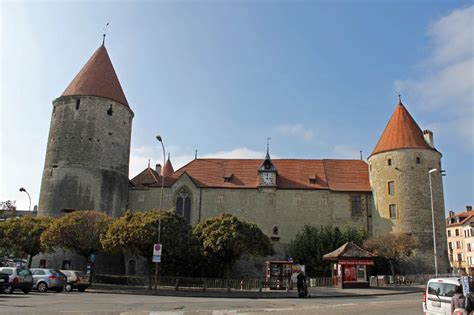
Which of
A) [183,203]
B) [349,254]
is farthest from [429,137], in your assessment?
[183,203]

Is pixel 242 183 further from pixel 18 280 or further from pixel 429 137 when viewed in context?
pixel 18 280

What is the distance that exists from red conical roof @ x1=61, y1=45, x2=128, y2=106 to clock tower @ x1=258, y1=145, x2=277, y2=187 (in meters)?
16.8

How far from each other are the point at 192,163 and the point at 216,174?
11.8ft

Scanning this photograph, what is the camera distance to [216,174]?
1881 inches

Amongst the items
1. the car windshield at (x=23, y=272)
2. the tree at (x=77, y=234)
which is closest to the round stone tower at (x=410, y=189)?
the tree at (x=77, y=234)

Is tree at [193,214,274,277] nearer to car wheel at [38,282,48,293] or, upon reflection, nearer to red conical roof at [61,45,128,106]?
car wheel at [38,282,48,293]

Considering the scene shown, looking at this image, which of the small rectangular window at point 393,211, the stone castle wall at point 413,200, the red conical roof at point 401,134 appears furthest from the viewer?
the red conical roof at point 401,134

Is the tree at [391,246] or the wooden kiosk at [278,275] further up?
the tree at [391,246]

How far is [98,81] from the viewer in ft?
150

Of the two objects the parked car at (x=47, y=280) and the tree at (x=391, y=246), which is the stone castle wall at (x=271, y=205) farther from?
the parked car at (x=47, y=280)

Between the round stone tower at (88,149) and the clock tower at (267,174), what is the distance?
48.2 ft

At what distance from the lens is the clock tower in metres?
45.7

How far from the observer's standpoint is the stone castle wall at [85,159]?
1631 inches

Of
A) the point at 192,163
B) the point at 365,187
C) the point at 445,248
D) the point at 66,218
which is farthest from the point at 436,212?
the point at 66,218
